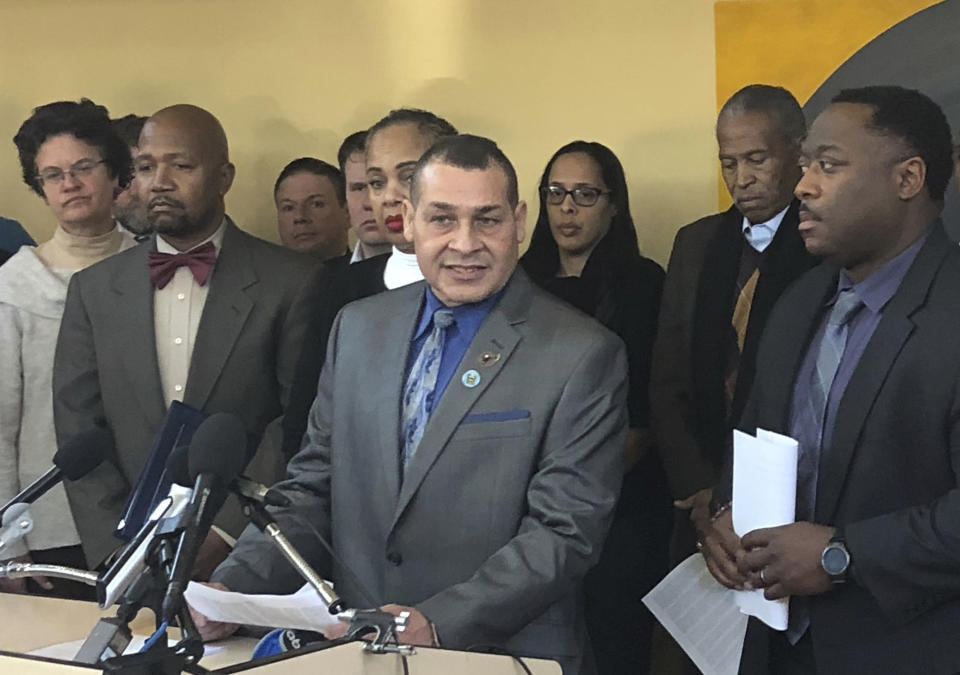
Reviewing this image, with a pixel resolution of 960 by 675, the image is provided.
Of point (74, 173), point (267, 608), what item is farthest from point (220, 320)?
point (267, 608)

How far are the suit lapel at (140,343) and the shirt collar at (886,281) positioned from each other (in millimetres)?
1829

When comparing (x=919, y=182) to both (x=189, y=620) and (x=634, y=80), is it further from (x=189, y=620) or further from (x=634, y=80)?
(x=634, y=80)

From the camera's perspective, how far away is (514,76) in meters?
4.80

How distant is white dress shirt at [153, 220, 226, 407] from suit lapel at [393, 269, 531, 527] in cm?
122

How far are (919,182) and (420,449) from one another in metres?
1.12

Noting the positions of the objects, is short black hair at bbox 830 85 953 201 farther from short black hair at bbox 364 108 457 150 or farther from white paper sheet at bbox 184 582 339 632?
white paper sheet at bbox 184 582 339 632

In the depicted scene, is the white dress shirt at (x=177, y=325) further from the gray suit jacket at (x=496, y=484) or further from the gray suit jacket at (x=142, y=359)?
the gray suit jacket at (x=496, y=484)

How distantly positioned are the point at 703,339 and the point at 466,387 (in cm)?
128

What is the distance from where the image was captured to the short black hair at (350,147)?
14.8 feet

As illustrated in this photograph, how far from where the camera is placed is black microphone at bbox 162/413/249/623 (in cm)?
161

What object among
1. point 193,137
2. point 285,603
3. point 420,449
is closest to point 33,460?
point 193,137

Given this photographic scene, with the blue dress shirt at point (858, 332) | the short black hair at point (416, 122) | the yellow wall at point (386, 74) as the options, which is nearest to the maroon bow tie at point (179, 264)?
the short black hair at point (416, 122)

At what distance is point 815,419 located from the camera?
257cm

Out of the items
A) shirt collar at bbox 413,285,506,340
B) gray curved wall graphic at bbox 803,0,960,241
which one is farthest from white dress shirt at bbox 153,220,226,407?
gray curved wall graphic at bbox 803,0,960,241
